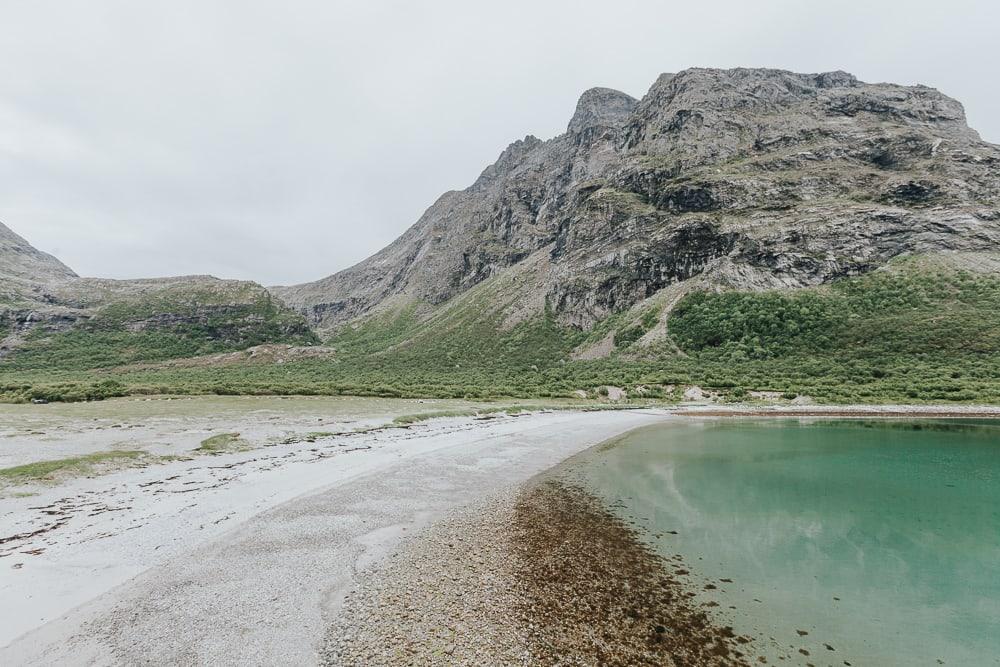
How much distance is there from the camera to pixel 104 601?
9.19m

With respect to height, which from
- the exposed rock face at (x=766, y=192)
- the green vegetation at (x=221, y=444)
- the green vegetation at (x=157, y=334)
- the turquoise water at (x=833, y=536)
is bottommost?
the turquoise water at (x=833, y=536)

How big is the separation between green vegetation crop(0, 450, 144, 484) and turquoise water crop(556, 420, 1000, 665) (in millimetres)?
23256

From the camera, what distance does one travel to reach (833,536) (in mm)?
14883

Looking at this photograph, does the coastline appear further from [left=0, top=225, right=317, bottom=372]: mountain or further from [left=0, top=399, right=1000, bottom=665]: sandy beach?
[left=0, top=225, right=317, bottom=372]: mountain

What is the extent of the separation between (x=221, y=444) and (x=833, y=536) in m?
32.9

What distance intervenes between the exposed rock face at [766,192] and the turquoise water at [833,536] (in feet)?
276

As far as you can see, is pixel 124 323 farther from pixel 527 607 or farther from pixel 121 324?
pixel 527 607

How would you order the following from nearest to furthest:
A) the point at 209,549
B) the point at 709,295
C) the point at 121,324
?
the point at 209,549 → the point at 709,295 → the point at 121,324

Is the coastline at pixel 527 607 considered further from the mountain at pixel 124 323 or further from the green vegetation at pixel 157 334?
the mountain at pixel 124 323

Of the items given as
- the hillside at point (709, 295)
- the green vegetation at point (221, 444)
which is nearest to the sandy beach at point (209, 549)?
the green vegetation at point (221, 444)

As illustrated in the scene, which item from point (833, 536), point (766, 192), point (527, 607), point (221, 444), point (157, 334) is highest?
point (766, 192)

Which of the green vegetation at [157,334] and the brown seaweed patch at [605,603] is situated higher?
the green vegetation at [157,334]

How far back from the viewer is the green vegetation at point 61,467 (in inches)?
716

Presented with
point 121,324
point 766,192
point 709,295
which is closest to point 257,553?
point 709,295
